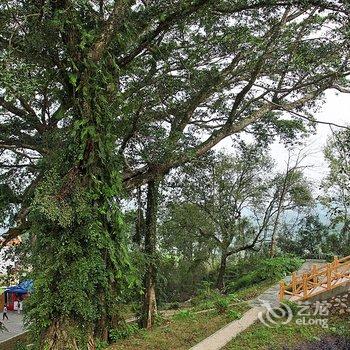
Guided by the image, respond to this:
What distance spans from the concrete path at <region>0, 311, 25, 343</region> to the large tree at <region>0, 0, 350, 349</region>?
823 cm

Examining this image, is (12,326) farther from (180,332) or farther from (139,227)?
(180,332)

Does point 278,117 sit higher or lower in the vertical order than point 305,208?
higher

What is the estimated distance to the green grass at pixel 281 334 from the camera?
7.26m

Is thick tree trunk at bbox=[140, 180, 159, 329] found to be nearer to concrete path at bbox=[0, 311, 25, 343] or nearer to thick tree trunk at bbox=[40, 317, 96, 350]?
thick tree trunk at bbox=[40, 317, 96, 350]

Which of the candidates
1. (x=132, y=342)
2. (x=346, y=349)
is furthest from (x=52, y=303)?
(x=346, y=349)

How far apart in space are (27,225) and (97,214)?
2761 millimetres

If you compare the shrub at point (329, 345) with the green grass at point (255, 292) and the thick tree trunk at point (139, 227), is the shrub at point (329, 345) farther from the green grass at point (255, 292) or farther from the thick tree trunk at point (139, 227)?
the green grass at point (255, 292)

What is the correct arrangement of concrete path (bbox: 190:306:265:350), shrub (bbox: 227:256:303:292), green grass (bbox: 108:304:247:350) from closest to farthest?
1. concrete path (bbox: 190:306:265:350)
2. green grass (bbox: 108:304:247:350)
3. shrub (bbox: 227:256:303:292)

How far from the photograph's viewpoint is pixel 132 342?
7418 mm

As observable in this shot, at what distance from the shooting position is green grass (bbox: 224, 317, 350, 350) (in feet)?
23.8

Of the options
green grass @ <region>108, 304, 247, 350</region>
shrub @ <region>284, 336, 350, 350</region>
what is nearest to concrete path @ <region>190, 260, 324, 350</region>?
green grass @ <region>108, 304, 247, 350</region>

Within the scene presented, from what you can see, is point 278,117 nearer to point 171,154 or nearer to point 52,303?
point 171,154

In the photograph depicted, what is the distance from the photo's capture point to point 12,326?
17.8m

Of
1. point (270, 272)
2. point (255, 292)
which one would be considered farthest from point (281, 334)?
point (270, 272)
